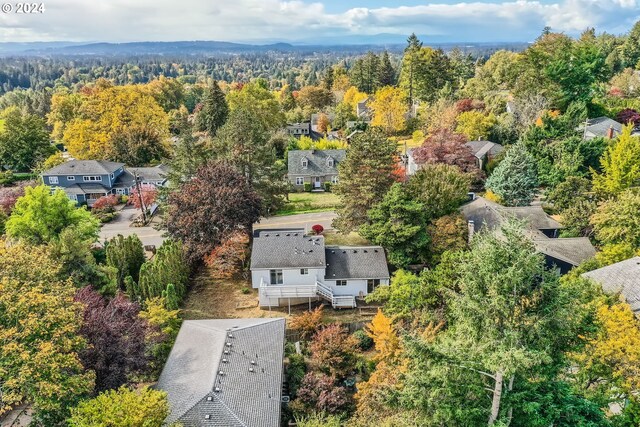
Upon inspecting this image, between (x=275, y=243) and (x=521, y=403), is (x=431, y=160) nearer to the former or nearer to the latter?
(x=275, y=243)

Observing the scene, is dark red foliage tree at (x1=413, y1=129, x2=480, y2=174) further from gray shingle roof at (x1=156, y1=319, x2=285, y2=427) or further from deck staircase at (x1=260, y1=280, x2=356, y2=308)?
gray shingle roof at (x1=156, y1=319, x2=285, y2=427)

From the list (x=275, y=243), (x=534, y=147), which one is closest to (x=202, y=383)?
(x=275, y=243)

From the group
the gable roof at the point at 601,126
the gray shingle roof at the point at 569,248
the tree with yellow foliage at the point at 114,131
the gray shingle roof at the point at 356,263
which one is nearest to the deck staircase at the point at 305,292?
the gray shingle roof at the point at 356,263

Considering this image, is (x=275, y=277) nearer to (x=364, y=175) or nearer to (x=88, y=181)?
(x=364, y=175)

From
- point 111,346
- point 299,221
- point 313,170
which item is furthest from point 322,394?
point 313,170

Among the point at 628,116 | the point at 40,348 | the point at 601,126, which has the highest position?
the point at 628,116

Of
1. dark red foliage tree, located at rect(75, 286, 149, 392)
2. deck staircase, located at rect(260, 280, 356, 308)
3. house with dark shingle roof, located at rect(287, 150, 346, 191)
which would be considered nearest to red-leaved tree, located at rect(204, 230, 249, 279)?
deck staircase, located at rect(260, 280, 356, 308)
